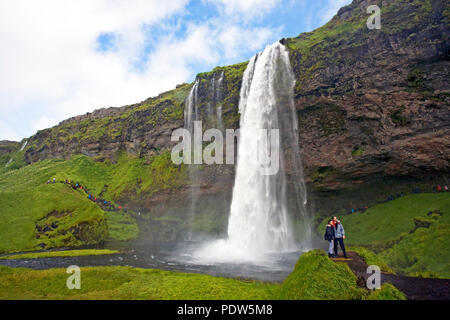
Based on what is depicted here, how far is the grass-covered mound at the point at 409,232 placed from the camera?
747 inches

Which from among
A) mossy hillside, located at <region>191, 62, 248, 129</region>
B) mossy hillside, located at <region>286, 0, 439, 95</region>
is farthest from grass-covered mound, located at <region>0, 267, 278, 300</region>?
mossy hillside, located at <region>191, 62, 248, 129</region>

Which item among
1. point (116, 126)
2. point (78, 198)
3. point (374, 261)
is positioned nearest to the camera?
point (374, 261)

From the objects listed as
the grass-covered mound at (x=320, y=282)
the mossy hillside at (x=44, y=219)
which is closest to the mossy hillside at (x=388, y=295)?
the grass-covered mound at (x=320, y=282)

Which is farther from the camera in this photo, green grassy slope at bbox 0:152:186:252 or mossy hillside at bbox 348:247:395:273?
green grassy slope at bbox 0:152:186:252

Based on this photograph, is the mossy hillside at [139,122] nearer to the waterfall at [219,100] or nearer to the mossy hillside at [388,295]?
the waterfall at [219,100]

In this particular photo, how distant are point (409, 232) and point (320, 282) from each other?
20.8 meters

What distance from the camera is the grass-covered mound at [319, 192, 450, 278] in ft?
62.3

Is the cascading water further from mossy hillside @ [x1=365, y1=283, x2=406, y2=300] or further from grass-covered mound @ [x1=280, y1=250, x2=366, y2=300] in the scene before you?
mossy hillside @ [x1=365, y1=283, x2=406, y2=300]

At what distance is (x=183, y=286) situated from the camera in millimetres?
11336

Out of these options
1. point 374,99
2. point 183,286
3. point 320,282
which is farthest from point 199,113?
point 320,282

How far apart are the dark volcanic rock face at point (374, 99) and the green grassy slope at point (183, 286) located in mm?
25662

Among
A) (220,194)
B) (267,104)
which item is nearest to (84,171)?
(220,194)

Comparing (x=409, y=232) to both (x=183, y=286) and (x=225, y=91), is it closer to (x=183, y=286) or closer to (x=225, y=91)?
(x=183, y=286)

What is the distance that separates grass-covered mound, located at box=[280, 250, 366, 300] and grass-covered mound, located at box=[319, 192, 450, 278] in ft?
30.7
